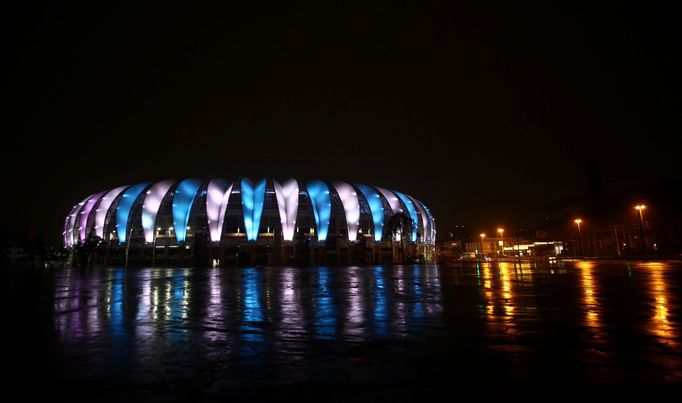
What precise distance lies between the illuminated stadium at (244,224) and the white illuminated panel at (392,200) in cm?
68

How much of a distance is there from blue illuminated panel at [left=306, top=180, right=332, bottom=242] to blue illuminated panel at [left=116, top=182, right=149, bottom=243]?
28.9m

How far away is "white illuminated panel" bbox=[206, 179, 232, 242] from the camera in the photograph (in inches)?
2343

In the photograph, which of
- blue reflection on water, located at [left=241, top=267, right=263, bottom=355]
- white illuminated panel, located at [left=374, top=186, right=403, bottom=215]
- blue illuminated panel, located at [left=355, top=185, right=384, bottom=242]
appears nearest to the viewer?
blue reflection on water, located at [left=241, top=267, right=263, bottom=355]

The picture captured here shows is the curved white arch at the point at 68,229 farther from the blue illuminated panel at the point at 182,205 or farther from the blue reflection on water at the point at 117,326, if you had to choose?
the blue reflection on water at the point at 117,326

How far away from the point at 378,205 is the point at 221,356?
6469 cm

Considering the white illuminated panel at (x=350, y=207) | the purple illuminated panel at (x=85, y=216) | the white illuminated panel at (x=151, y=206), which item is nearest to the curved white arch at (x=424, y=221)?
the white illuminated panel at (x=350, y=207)

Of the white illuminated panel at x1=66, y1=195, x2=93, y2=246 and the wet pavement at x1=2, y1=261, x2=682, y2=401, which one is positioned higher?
the white illuminated panel at x1=66, y1=195, x2=93, y2=246

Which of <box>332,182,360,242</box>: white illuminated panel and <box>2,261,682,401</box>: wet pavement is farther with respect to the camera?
<box>332,182,360,242</box>: white illuminated panel

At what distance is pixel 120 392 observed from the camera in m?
3.23

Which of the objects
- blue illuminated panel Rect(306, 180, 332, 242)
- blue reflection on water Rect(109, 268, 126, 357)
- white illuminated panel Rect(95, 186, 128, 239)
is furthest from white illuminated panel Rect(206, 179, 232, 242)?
blue reflection on water Rect(109, 268, 126, 357)

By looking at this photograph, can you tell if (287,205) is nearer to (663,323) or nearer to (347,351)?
(663,323)

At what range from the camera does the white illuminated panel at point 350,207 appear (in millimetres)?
64312

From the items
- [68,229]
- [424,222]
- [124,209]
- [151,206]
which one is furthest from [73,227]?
→ [424,222]

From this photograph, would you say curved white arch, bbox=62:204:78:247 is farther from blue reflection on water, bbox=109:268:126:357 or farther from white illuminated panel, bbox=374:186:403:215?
blue reflection on water, bbox=109:268:126:357
